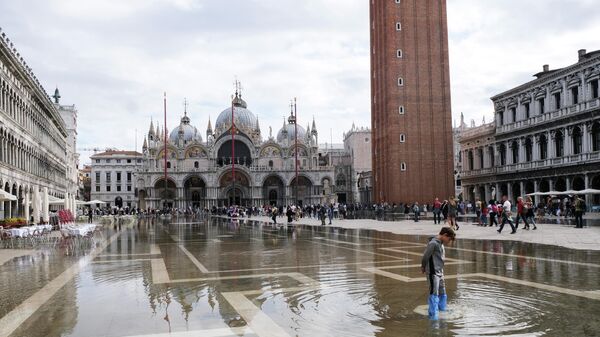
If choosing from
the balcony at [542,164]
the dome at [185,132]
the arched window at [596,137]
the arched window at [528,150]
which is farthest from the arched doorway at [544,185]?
the dome at [185,132]

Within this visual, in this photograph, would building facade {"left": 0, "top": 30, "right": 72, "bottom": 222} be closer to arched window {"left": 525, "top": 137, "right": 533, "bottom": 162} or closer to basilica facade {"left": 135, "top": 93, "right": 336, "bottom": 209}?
basilica facade {"left": 135, "top": 93, "right": 336, "bottom": 209}

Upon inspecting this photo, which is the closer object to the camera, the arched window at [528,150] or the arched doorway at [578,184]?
the arched doorway at [578,184]

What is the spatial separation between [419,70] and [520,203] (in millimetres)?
32485

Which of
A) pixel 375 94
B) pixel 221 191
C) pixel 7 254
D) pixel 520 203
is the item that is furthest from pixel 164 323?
pixel 221 191

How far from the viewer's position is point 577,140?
1714 inches

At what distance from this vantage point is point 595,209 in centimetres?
4084

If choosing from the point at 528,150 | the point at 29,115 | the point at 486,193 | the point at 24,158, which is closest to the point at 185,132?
the point at 29,115

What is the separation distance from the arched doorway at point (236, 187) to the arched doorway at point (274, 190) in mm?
3146

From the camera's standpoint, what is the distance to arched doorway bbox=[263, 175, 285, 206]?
8894 centimetres

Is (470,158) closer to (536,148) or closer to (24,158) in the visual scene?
(536,148)

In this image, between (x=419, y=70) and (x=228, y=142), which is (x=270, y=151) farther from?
(x=419, y=70)

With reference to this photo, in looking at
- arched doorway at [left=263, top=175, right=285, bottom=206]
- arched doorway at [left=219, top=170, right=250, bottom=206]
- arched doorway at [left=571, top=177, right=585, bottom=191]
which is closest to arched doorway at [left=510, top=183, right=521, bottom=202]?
arched doorway at [left=571, top=177, right=585, bottom=191]

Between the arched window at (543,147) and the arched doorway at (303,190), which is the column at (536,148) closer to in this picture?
the arched window at (543,147)

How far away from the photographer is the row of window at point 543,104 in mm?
41594
